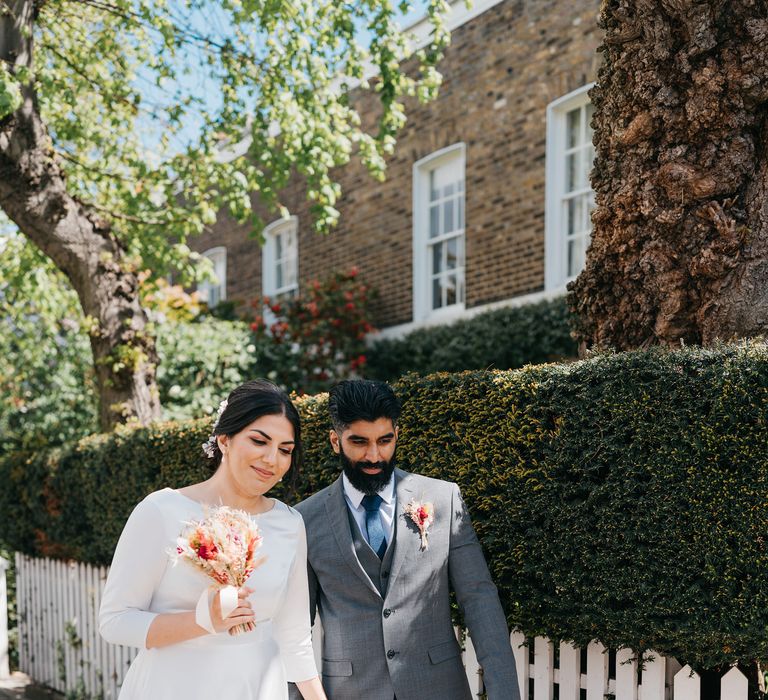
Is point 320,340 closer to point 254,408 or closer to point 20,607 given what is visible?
point 20,607

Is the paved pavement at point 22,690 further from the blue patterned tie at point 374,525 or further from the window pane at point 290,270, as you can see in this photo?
the window pane at point 290,270

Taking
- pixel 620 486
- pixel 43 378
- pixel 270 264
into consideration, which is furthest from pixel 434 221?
pixel 620 486

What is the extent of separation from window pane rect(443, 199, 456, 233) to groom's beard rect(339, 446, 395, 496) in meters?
8.85

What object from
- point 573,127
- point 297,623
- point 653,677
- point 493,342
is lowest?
point 653,677

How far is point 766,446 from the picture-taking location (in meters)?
3.49

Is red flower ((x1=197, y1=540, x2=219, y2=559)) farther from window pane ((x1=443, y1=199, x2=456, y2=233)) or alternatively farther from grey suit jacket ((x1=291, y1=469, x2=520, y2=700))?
window pane ((x1=443, y1=199, x2=456, y2=233))

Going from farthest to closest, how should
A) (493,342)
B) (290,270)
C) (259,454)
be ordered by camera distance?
(290,270)
(493,342)
(259,454)

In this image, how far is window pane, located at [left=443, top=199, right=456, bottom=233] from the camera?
1227 centimetres

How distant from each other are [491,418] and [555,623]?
3.21 feet

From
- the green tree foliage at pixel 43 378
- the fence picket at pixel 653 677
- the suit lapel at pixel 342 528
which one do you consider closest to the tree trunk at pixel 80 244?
the green tree foliage at pixel 43 378

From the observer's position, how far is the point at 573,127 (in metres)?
10.6

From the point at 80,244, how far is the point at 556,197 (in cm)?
533

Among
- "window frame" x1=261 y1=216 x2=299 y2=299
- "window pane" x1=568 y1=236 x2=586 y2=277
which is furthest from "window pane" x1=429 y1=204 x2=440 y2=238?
"window frame" x1=261 y1=216 x2=299 y2=299

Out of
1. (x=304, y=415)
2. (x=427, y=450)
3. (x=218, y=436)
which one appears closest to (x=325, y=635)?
(x=218, y=436)
